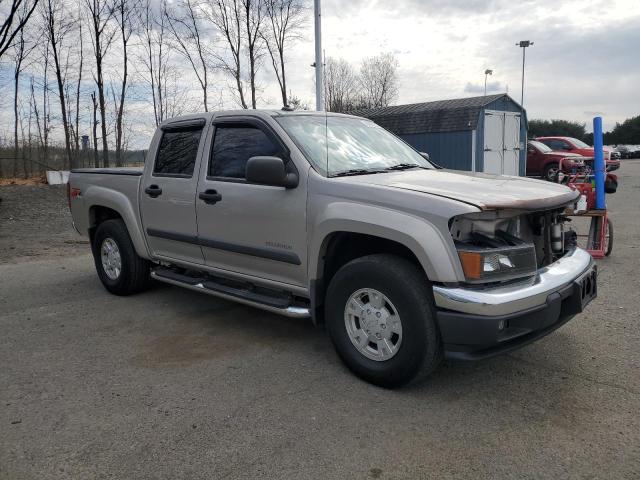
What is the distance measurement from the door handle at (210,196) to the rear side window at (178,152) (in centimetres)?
35

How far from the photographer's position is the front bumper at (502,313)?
10.1 ft

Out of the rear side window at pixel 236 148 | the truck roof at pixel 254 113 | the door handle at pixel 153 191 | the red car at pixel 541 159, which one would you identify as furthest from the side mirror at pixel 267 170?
the red car at pixel 541 159

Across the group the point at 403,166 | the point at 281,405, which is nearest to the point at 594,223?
the point at 403,166

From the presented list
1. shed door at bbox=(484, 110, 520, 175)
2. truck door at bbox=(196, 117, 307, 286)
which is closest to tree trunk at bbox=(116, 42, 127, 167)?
shed door at bbox=(484, 110, 520, 175)

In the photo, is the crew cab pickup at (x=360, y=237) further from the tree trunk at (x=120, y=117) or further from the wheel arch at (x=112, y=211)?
the tree trunk at (x=120, y=117)

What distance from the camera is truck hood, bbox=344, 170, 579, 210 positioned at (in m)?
3.28

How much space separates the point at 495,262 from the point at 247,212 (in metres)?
1.96

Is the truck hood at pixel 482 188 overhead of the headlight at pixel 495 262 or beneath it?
overhead

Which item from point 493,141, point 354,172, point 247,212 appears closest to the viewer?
point 354,172

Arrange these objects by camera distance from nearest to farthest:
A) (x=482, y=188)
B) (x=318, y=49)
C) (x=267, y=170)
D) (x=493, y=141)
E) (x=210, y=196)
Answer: (x=482, y=188), (x=267, y=170), (x=210, y=196), (x=318, y=49), (x=493, y=141)

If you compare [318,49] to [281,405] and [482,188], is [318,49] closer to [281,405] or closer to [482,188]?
[482,188]

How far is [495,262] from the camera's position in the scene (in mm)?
3211

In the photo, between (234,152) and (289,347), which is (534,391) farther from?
(234,152)

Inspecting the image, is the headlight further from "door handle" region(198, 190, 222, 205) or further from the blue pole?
the blue pole
